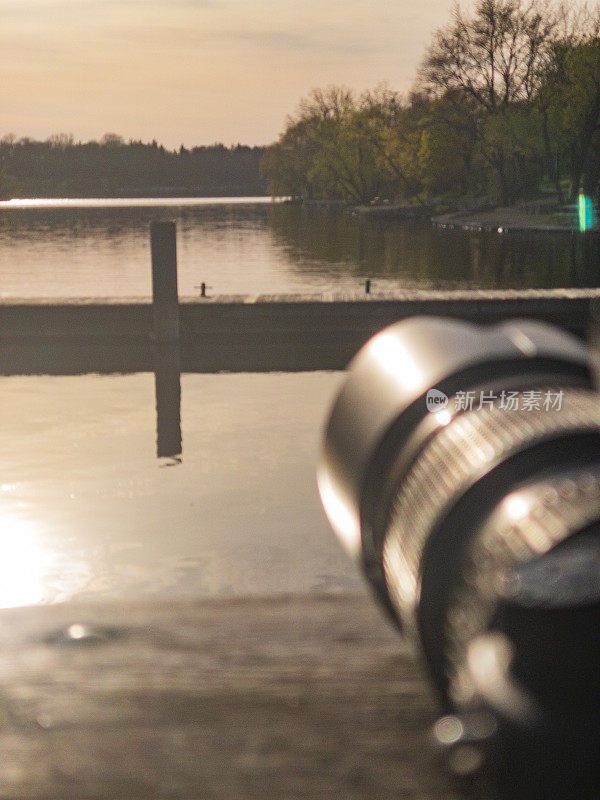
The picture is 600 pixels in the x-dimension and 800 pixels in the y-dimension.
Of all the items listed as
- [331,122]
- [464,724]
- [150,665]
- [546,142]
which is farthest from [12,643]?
[331,122]

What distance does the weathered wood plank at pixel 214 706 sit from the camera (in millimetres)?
1872

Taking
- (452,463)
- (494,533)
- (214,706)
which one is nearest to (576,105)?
(214,706)

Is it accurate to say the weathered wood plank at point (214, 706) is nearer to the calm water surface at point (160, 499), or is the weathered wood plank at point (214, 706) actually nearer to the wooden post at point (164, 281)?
the calm water surface at point (160, 499)

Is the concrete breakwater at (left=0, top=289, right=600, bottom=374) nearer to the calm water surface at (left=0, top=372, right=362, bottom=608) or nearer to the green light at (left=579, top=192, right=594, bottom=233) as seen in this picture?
the calm water surface at (left=0, top=372, right=362, bottom=608)

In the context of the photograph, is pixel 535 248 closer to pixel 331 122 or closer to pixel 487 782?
pixel 487 782

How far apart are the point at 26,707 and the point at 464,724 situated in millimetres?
1098

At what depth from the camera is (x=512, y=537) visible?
150cm

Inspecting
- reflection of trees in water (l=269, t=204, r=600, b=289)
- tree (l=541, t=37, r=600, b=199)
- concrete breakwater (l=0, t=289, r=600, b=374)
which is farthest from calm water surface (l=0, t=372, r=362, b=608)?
tree (l=541, t=37, r=600, b=199)

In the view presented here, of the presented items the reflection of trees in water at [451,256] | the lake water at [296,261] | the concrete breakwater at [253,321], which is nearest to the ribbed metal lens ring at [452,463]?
the concrete breakwater at [253,321]

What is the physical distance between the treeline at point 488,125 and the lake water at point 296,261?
31.9 ft

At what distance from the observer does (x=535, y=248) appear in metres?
48.2

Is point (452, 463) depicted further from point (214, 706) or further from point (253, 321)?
point (253, 321)

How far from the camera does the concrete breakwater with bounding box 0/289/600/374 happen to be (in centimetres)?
1822

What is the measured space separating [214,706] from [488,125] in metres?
72.2
